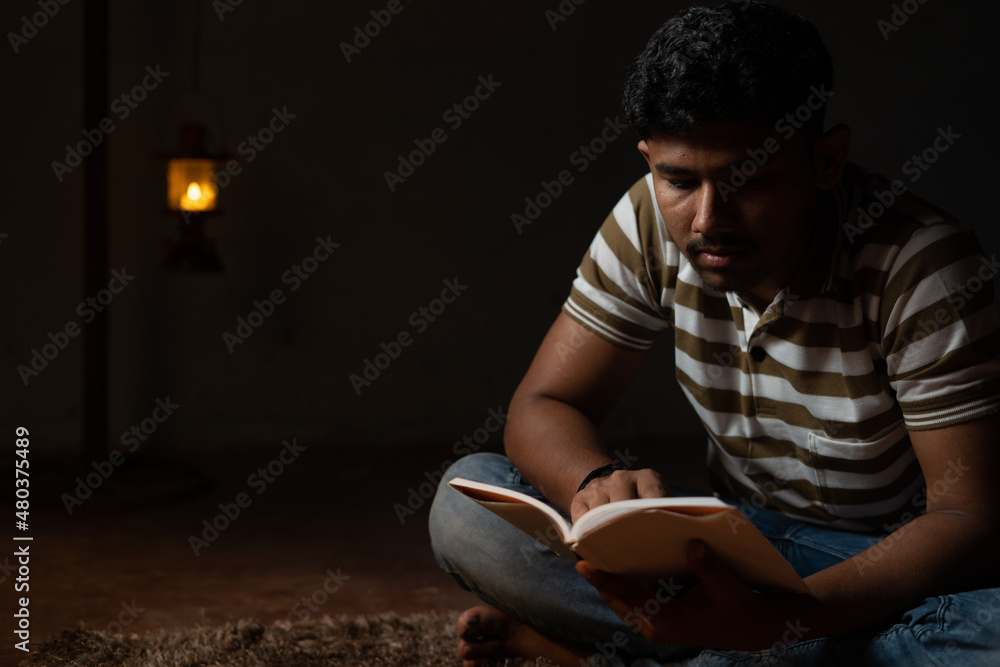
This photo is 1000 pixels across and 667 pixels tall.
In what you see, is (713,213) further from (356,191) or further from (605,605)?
(356,191)

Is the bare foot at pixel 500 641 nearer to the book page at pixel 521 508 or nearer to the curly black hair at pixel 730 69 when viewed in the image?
the book page at pixel 521 508

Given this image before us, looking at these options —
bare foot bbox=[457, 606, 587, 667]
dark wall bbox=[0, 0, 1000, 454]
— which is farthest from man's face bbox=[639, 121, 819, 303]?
dark wall bbox=[0, 0, 1000, 454]

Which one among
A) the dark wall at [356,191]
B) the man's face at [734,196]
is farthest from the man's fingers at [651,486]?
the dark wall at [356,191]

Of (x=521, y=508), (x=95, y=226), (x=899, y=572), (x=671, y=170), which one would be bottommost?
(x=899, y=572)

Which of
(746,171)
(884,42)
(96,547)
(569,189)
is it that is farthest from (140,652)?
(884,42)

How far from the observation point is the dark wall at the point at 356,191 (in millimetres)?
2865

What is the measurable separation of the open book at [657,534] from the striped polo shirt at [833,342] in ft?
1.05

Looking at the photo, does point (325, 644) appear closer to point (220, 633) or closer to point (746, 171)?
point (220, 633)

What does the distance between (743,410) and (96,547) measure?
1548mm

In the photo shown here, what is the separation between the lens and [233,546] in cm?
223

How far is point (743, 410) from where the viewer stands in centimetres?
142

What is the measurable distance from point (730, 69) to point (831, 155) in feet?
0.64

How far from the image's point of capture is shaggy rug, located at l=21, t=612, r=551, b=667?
154 centimetres

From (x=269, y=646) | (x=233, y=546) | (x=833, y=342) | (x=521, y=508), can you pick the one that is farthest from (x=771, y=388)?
(x=233, y=546)
